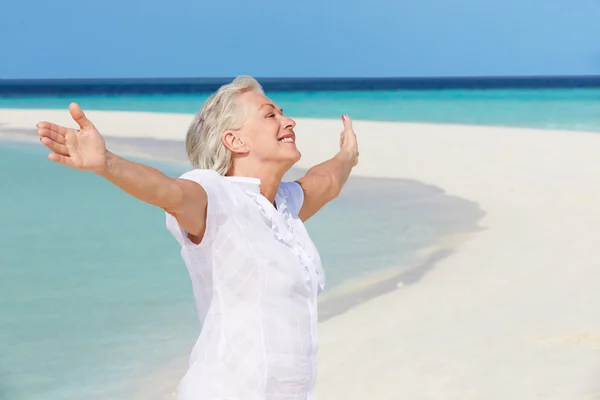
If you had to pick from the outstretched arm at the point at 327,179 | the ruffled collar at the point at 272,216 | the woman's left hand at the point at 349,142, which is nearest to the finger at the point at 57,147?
the ruffled collar at the point at 272,216

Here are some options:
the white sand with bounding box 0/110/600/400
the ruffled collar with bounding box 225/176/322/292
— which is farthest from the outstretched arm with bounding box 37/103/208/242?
the white sand with bounding box 0/110/600/400

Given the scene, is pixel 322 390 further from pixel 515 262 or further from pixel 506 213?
pixel 506 213

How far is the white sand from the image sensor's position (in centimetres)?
459

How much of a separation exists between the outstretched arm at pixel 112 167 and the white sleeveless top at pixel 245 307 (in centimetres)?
9

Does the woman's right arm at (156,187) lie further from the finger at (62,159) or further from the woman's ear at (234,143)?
the woman's ear at (234,143)

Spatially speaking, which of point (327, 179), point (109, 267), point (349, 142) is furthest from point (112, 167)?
point (109, 267)

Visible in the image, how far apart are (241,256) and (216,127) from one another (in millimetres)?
387

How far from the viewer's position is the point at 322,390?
14.9 ft

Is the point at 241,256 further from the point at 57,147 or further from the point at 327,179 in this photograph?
the point at 327,179

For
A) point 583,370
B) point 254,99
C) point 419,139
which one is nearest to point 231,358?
point 254,99

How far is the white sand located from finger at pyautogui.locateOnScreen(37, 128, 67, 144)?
8.59ft

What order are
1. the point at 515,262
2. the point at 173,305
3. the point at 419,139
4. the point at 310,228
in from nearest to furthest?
the point at 173,305 < the point at 515,262 < the point at 310,228 < the point at 419,139

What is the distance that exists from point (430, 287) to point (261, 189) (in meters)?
4.04

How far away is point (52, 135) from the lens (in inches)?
83.0
